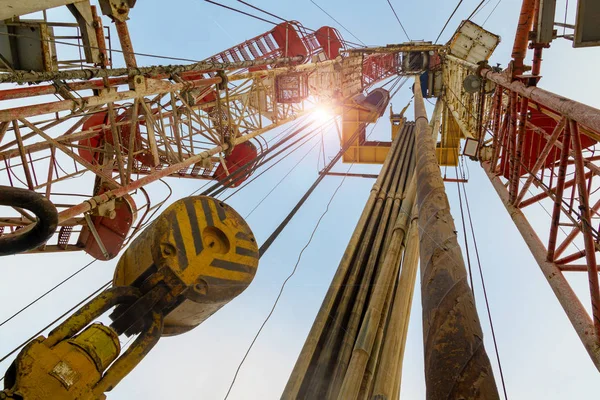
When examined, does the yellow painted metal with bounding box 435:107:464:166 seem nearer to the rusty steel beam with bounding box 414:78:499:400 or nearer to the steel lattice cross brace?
the steel lattice cross brace

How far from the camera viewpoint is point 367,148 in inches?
682

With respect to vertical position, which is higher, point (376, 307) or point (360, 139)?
point (360, 139)

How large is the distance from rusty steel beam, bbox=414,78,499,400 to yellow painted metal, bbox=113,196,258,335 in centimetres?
147

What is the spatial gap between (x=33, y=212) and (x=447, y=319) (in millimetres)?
2544

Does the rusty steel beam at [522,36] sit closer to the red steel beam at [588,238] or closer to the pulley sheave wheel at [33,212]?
the red steel beam at [588,238]

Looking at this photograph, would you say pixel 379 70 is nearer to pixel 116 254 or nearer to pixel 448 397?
pixel 116 254

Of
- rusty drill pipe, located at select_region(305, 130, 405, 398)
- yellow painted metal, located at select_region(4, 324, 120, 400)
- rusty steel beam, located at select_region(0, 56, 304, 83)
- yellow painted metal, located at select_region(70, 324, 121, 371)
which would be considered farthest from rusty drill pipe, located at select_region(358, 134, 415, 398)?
rusty steel beam, located at select_region(0, 56, 304, 83)

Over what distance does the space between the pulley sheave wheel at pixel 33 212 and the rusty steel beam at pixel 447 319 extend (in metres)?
2.40

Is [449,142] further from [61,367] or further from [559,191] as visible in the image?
[61,367]

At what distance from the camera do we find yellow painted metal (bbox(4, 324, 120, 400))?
2033 millimetres

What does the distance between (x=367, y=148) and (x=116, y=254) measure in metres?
11.8

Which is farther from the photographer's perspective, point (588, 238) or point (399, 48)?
point (399, 48)

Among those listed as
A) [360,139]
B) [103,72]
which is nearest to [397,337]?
[103,72]

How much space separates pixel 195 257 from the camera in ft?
10.0
